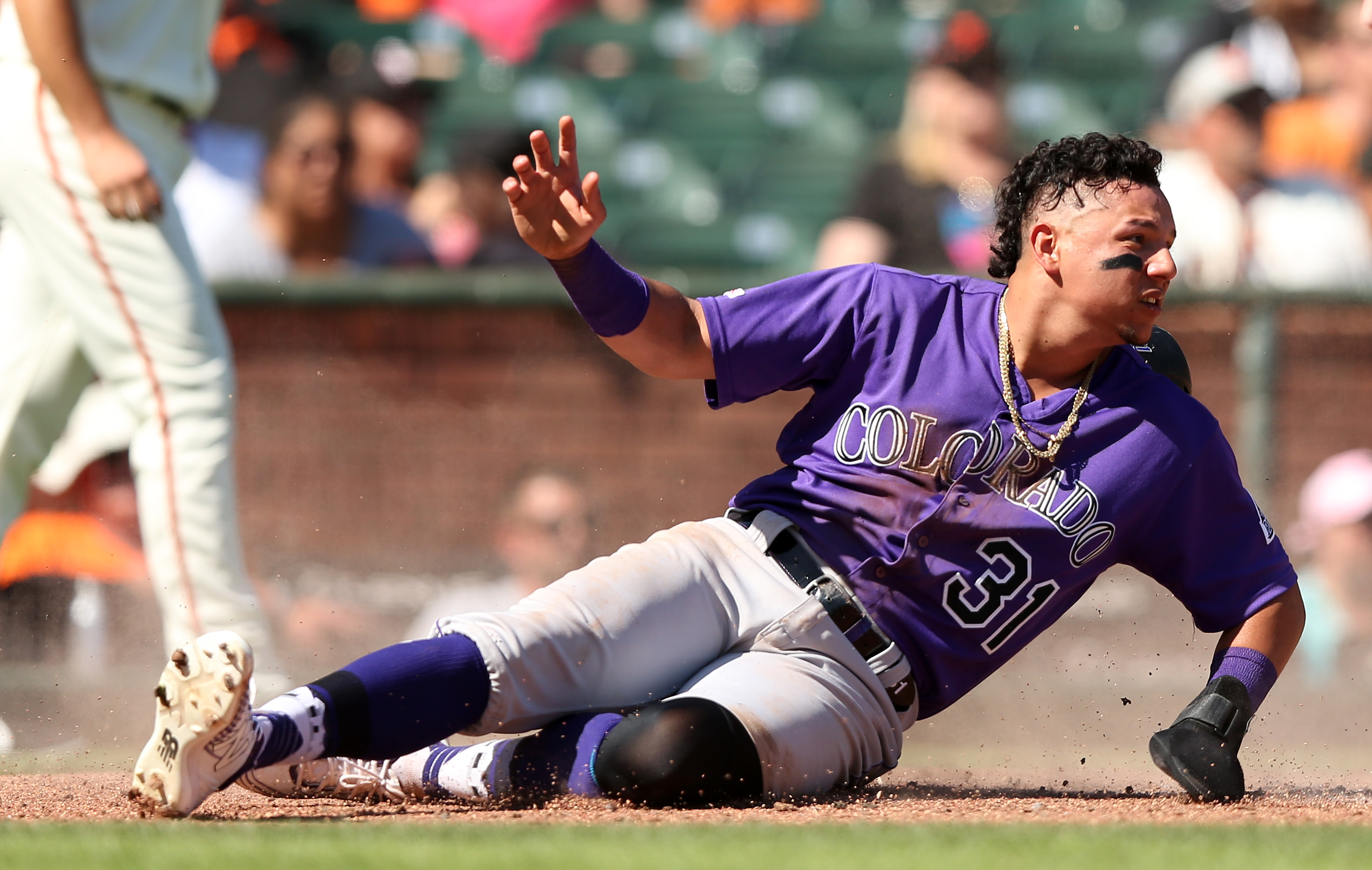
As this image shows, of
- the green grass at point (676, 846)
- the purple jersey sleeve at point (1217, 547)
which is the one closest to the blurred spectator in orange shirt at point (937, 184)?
the purple jersey sleeve at point (1217, 547)

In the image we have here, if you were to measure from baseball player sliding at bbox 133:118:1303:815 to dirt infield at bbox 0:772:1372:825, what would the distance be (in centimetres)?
6

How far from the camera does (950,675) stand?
315 cm

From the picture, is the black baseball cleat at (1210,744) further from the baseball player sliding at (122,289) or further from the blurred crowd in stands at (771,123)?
the blurred crowd in stands at (771,123)

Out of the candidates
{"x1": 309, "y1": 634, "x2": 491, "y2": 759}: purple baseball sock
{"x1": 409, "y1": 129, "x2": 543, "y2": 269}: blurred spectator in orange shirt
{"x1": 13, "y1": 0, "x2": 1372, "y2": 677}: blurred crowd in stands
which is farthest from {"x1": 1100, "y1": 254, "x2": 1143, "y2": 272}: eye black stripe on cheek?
{"x1": 409, "y1": 129, "x2": 543, "y2": 269}: blurred spectator in orange shirt

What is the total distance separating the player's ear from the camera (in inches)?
121

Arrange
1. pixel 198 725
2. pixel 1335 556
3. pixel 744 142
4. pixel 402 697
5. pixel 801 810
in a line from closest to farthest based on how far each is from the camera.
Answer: pixel 198 725
pixel 402 697
pixel 801 810
pixel 1335 556
pixel 744 142

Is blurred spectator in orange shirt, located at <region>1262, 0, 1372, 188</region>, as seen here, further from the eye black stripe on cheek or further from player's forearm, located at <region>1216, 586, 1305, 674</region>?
the eye black stripe on cheek

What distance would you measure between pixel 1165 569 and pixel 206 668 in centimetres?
190

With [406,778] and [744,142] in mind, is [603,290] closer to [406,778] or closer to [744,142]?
[406,778]

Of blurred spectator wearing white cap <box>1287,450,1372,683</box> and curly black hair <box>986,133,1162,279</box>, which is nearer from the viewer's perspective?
curly black hair <box>986,133,1162,279</box>

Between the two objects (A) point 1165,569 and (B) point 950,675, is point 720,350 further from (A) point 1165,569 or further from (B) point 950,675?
(A) point 1165,569

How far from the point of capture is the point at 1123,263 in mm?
2994

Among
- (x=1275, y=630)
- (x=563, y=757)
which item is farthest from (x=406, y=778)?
(x=1275, y=630)

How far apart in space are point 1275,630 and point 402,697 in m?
1.76
